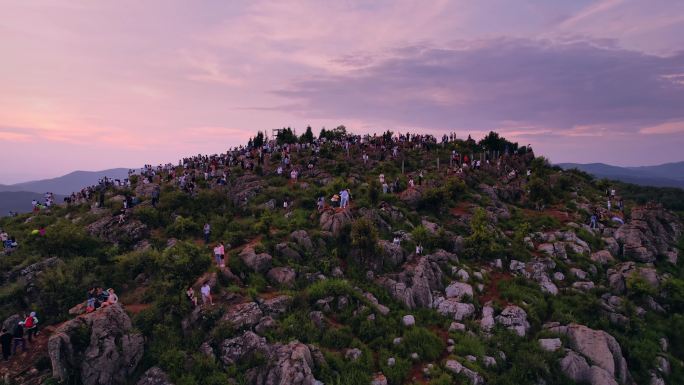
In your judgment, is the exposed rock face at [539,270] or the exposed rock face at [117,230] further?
the exposed rock face at [117,230]

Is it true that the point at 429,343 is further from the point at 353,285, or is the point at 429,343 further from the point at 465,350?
the point at 353,285

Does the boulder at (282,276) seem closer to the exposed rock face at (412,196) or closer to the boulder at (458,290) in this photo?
the boulder at (458,290)

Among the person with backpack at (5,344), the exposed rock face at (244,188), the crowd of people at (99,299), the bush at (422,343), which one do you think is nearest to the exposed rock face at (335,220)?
the exposed rock face at (244,188)

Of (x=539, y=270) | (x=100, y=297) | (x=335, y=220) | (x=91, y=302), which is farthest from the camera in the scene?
(x=335, y=220)

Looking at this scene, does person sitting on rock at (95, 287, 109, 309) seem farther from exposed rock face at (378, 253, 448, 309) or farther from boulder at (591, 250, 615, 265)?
boulder at (591, 250, 615, 265)

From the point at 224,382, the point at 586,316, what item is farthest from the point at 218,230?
the point at 586,316

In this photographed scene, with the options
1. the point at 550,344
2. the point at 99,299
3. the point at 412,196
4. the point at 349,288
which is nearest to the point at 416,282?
the point at 349,288

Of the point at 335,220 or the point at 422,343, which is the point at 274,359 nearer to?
the point at 422,343
